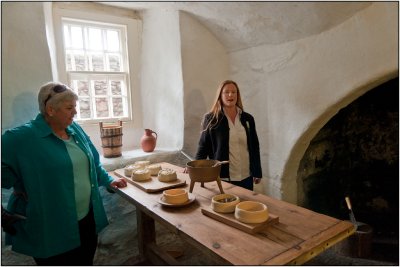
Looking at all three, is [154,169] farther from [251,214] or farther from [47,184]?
[251,214]

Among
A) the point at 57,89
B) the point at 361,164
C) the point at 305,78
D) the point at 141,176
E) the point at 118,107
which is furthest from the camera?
the point at 361,164

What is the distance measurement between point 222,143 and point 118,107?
5.68 feet

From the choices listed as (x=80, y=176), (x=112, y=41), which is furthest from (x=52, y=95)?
(x=112, y=41)

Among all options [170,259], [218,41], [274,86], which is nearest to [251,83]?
[274,86]

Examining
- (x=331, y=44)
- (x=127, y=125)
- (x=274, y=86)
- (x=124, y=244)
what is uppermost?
(x=331, y=44)

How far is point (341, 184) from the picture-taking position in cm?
378

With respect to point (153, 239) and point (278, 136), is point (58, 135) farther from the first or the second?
point (278, 136)

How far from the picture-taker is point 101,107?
342cm

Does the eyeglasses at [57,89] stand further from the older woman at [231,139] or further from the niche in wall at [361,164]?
the niche in wall at [361,164]

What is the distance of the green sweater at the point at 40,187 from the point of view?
1.46m

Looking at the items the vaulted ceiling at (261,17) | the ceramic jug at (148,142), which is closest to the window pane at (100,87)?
the ceramic jug at (148,142)

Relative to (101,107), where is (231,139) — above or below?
below

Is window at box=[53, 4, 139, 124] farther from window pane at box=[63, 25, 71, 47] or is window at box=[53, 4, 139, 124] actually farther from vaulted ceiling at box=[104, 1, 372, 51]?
vaulted ceiling at box=[104, 1, 372, 51]

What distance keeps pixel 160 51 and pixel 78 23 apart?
92cm
